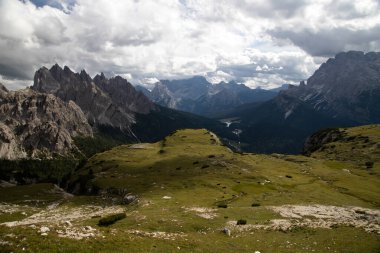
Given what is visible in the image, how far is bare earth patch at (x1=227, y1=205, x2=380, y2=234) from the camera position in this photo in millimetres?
48594

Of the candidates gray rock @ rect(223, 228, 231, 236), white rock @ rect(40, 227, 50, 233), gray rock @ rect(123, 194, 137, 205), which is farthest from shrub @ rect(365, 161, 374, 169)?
white rock @ rect(40, 227, 50, 233)

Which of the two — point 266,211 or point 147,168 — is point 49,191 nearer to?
point 147,168

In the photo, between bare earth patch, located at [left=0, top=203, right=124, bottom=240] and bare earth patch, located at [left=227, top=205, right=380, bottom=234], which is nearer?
bare earth patch, located at [left=0, top=203, right=124, bottom=240]

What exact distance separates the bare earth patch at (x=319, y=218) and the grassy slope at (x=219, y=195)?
2140mm

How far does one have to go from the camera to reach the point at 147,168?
406 feet

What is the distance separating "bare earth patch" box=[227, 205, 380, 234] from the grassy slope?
2.14m

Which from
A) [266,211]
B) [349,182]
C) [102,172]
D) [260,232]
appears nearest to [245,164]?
[349,182]

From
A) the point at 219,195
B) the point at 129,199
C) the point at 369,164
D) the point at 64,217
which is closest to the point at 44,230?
the point at 64,217

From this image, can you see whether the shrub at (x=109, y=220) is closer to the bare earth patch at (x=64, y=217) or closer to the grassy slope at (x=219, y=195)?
the grassy slope at (x=219, y=195)

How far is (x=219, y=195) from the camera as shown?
81.3 metres

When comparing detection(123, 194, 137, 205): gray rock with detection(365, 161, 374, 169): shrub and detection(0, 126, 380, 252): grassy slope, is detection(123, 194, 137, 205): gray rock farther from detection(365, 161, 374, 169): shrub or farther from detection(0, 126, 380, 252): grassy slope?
detection(365, 161, 374, 169): shrub

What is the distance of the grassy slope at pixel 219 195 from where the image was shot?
34.7 metres

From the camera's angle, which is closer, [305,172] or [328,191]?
[328,191]

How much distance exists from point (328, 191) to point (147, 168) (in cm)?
5919
